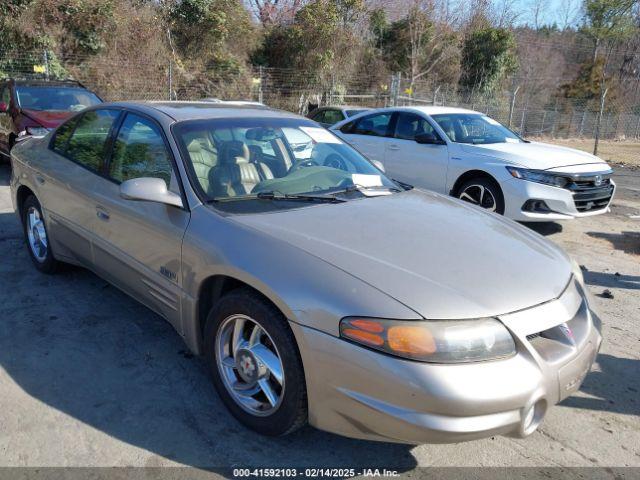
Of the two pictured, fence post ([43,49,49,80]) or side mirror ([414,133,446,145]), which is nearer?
side mirror ([414,133,446,145])

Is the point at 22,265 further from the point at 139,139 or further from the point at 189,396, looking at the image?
the point at 189,396

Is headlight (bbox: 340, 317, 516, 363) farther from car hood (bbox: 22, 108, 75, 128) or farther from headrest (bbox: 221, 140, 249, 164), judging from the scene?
car hood (bbox: 22, 108, 75, 128)

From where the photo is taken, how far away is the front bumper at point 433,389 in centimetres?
209

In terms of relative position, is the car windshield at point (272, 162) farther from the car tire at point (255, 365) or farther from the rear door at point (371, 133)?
the rear door at point (371, 133)

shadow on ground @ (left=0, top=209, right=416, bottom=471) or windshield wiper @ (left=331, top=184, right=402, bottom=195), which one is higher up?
windshield wiper @ (left=331, top=184, right=402, bottom=195)

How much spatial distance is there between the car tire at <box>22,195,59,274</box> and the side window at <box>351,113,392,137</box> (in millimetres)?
5048

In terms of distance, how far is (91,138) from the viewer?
4.02 m

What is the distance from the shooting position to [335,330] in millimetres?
2215

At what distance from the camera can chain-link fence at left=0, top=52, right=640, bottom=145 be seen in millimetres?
16797

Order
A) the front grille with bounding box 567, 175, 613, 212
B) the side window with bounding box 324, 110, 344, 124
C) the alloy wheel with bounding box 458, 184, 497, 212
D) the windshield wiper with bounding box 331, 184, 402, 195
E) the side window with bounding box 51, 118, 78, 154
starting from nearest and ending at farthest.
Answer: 1. the windshield wiper with bounding box 331, 184, 402, 195
2. the side window with bounding box 51, 118, 78, 154
3. the front grille with bounding box 567, 175, 613, 212
4. the alloy wheel with bounding box 458, 184, 497, 212
5. the side window with bounding box 324, 110, 344, 124

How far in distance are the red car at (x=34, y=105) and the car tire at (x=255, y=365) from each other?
7.04m

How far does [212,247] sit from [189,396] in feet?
3.00

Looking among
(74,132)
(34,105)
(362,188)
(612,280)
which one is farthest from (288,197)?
(34,105)

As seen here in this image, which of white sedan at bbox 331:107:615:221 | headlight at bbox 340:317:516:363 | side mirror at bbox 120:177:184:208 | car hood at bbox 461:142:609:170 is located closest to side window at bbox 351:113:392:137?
white sedan at bbox 331:107:615:221
